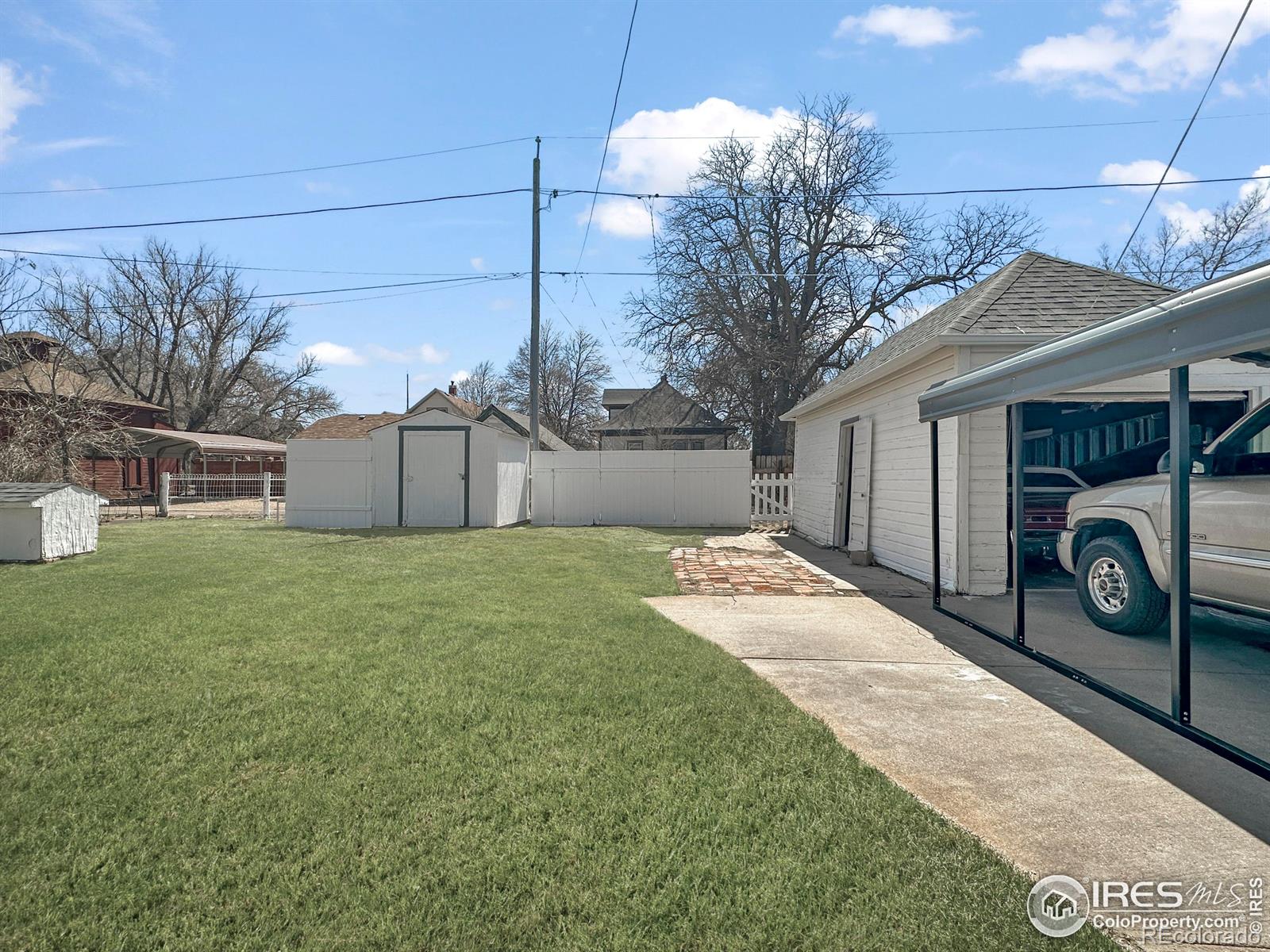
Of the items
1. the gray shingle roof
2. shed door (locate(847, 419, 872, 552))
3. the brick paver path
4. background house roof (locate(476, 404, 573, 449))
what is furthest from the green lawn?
background house roof (locate(476, 404, 573, 449))

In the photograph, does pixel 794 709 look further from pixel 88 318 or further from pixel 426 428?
pixel 88 318

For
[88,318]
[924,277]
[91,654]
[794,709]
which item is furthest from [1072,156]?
[88,318]

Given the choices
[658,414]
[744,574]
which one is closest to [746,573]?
[744,574]

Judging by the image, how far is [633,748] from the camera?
3.30 meters

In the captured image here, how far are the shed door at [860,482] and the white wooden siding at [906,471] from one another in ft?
0.41

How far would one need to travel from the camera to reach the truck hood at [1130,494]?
5.32 metres

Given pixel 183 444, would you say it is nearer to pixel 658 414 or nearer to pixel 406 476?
pixel 406 476

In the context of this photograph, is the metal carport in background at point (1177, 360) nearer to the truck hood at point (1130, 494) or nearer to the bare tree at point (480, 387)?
the truck hood at point (1130, 494)

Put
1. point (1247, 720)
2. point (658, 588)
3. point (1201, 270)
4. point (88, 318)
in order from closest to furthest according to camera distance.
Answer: point (1247, 720), point (658, 588), point (1201, 270), point (88, 318)

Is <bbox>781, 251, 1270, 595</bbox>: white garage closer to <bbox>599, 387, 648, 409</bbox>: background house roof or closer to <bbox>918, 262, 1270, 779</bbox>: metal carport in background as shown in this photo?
<bbox>918, 262, 1270, 779</bbox>: metal carport in background

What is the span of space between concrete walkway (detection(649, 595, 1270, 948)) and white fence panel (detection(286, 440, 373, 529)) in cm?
1162

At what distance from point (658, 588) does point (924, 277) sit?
67.1 feet

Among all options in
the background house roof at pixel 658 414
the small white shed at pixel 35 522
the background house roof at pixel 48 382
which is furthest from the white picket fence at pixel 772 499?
the background house roof at pixel 48 382

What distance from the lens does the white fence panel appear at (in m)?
15.4
